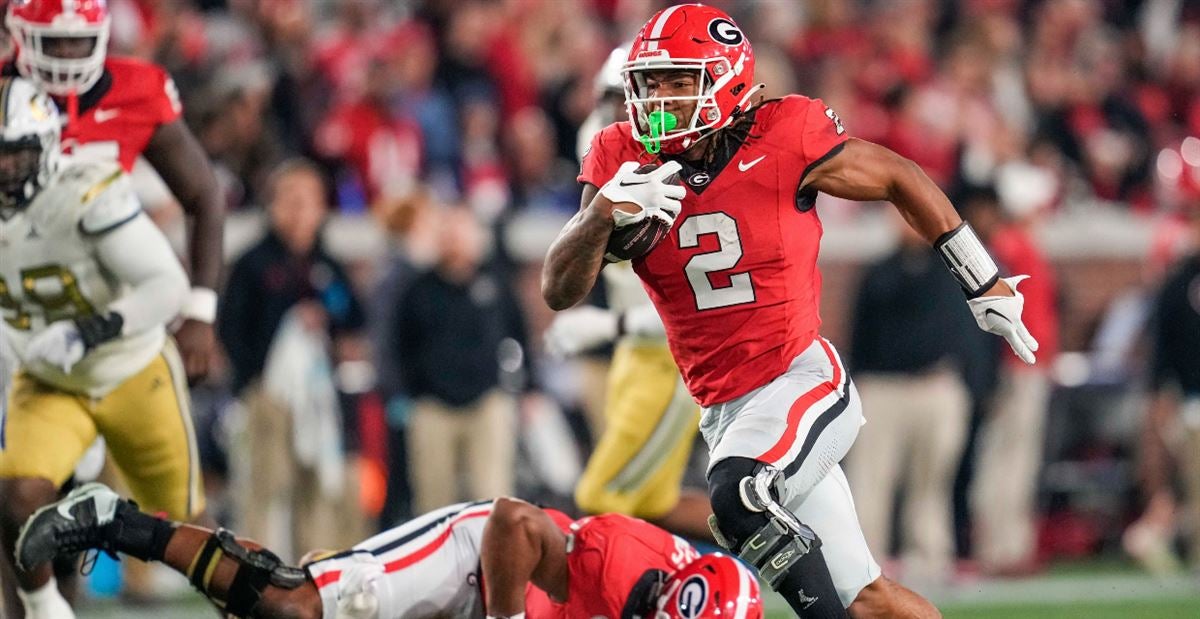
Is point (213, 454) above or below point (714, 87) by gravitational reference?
below

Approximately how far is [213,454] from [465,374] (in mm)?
1552

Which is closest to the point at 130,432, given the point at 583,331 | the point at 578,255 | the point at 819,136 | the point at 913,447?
the point at 578,255

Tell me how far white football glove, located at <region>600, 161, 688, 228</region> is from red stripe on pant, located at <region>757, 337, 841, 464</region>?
0.65 meters

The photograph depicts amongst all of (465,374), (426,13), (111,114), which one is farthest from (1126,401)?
(111,114)

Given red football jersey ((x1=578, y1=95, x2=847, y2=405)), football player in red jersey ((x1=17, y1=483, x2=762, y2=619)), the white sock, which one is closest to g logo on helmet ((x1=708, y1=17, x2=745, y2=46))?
red football jersey ((x1=578, y1=95, x2=847, y2=405))

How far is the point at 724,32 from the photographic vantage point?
5.12 m

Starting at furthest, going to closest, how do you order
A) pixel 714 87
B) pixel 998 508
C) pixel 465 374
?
pixel 998 508, pixel 465 374, pixel 714 87

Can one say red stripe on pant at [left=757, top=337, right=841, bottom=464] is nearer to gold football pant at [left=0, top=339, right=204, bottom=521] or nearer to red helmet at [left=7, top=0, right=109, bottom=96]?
gold football pant at [left=0, top=339, right=204, bottom=521]

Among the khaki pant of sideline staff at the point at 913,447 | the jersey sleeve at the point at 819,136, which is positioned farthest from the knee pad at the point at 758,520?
the khaki pant of sideline staff at the point at 913,447

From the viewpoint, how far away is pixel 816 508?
201 inches

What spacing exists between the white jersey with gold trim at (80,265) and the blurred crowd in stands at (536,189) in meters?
3.19

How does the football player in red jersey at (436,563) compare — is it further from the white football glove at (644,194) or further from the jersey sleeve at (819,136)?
the jersey sleeve at (819,136)

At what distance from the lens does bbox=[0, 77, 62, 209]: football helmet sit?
17.8 feet

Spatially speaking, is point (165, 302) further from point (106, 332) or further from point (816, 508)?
point (816, 508)
